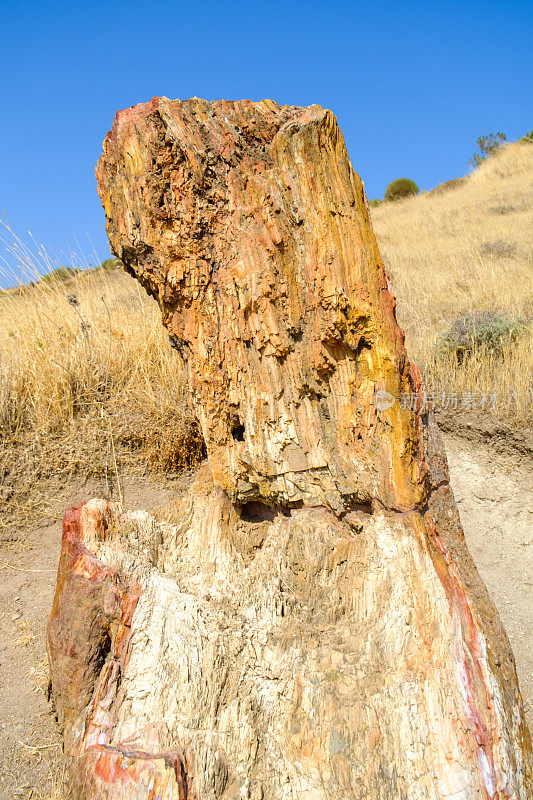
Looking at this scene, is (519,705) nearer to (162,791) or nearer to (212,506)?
(162,791)

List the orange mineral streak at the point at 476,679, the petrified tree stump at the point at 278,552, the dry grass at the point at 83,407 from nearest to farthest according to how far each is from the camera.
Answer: the orange mineral streak at the point at 476,679 < the petrified tree stump at the point at 278,552 < the dry grass at the point at 83,407

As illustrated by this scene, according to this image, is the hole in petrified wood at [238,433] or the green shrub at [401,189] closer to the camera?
the hole in petrified wood at [238,433]

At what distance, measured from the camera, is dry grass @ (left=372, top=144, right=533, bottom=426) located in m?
4.77

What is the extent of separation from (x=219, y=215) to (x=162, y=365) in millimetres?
2323

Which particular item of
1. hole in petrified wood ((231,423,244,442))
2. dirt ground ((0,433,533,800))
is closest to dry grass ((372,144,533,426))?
dirt ground ((0,433,533,800))

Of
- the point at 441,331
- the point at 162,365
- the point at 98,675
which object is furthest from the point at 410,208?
the point at 98,675

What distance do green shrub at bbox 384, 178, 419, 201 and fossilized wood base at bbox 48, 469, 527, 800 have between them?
68.8 feet

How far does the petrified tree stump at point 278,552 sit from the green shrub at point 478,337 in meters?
2.95

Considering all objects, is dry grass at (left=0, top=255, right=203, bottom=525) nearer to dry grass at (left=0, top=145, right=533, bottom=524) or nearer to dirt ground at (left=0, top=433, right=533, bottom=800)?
dry grass at (left=0, top=145, right=533, bottom=524)

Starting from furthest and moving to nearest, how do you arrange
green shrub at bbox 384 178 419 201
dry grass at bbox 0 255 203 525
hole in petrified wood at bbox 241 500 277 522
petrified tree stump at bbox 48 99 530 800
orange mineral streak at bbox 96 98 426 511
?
green shrub at bbox 384 178 419 201, dry grass at bbox 0 255 203 525, hole in petrified wood at bbox 241 500 277 522, orange mineral streak at bbox 96 98 426 511, petrified tree stump at bbox 48 99 530 800

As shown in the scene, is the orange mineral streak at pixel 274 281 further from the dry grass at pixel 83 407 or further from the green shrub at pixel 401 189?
the green shrub at pixel 401 189

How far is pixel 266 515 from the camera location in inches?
106

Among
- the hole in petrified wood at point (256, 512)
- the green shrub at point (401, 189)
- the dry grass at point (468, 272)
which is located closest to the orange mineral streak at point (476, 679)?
the hole in petrified wood at point (256, 512)

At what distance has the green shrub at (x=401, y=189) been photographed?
69.3ft
